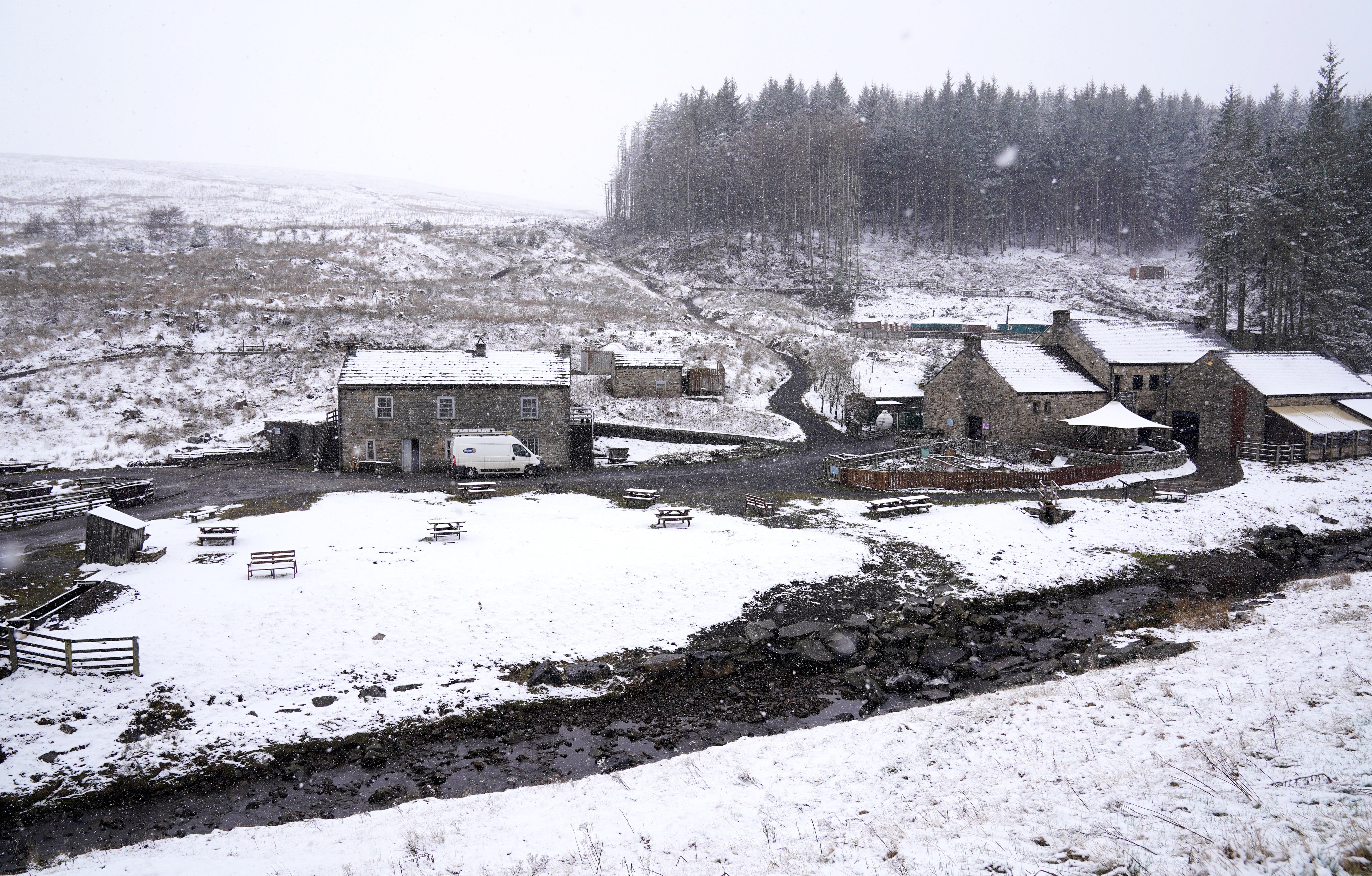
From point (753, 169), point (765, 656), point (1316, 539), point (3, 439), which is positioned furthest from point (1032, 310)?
point (3, 439)

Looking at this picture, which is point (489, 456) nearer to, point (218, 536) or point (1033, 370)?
point (218, 536)

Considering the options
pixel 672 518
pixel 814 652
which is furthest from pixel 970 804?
pixel 672 518

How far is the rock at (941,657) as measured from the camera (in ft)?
55.9

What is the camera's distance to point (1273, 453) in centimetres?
3744

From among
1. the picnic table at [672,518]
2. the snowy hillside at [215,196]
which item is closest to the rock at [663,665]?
the picnic table at [672,518]

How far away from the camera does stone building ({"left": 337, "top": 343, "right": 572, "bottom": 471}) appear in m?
34.4

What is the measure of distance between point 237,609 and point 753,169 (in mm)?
78627

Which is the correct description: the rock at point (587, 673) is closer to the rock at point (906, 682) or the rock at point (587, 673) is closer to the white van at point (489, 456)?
the rock at point (906, 682)

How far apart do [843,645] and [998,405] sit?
27059 millimetres

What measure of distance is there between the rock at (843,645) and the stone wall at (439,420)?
69.4 ft

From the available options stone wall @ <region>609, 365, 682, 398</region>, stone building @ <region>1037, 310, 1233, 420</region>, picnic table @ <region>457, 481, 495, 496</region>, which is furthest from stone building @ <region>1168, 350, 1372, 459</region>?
picnic table @ <region>457, 481, 495, 496</region>

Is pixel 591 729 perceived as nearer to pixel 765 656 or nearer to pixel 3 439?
pixel 765 656

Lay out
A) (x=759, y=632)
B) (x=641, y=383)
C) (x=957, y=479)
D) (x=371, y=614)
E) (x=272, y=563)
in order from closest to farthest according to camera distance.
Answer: (x=371, y=614), (x=759, y=632), (x=272, y=563), (x=957, y=479), (x=641, y=383)

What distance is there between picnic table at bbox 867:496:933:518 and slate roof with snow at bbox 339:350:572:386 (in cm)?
1710
